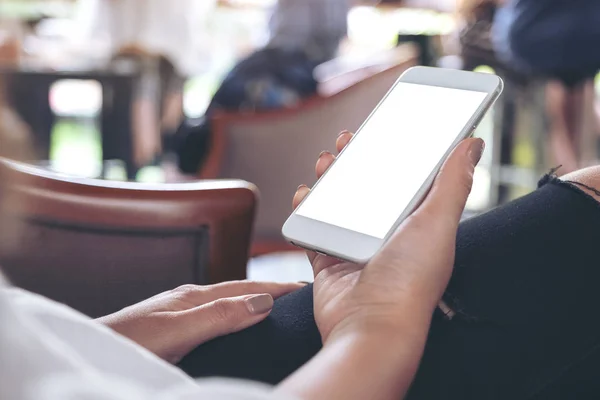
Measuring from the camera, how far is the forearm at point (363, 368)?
0.46m

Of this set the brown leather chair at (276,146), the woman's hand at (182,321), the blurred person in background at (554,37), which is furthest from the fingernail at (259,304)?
the blurred person in background at (554,37)

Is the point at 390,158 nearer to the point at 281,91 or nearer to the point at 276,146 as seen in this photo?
the point at 276,146

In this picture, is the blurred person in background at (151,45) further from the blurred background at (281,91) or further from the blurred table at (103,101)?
the blurred table at (103,101)

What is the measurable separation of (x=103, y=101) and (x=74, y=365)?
279cm

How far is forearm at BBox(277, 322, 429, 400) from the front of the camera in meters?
0.46

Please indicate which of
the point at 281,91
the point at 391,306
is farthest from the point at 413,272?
the point at 281,91

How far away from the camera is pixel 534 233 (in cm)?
62

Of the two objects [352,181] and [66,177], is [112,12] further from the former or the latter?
[352,181]

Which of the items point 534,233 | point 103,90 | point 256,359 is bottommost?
point 103,90

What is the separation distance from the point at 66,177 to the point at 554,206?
0.66m

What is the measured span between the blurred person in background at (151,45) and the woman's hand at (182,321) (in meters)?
2.63

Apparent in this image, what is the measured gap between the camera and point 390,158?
2.35ft

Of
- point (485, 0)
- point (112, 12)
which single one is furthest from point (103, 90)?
point (485, 0)

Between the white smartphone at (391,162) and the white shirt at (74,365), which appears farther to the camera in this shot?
the white smartphone at (391,162)
